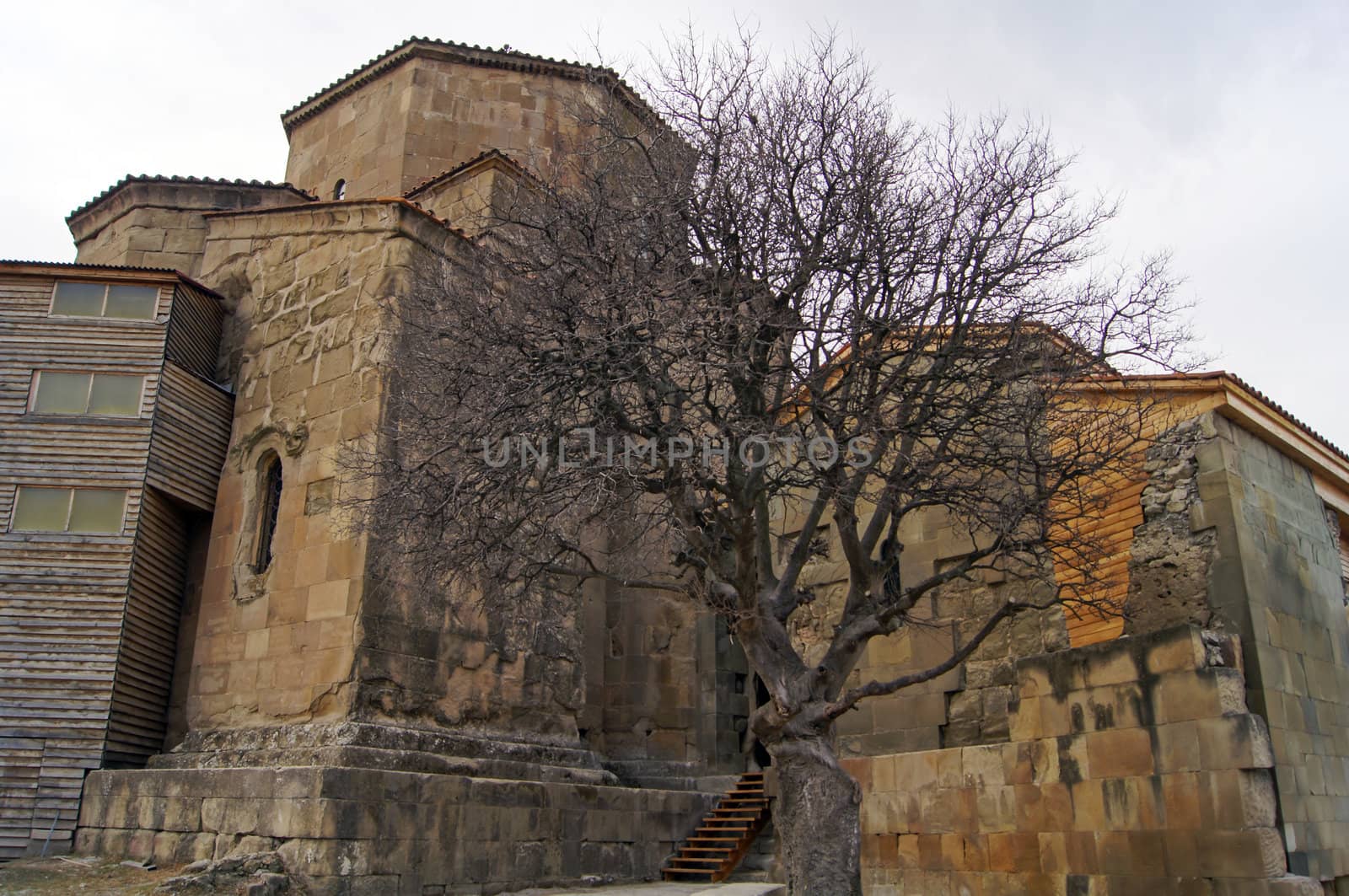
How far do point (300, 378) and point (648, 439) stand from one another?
6151 mm

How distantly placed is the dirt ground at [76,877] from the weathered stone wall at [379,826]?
0.84 feet

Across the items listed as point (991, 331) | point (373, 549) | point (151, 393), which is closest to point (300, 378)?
point (151, 393)

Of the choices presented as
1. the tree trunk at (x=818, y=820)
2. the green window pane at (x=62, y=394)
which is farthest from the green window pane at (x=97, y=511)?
the tree trunk at (x=818, y=820)

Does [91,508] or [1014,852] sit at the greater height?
[91,508]

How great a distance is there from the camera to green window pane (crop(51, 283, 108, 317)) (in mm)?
13695

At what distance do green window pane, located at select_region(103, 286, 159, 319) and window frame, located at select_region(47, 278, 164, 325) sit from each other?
0.04ft

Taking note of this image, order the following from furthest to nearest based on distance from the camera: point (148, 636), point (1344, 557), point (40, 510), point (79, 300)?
1. point (79, 300)
2. point (148, 636)
3. point (40, 510)
4. point (1344, 557)

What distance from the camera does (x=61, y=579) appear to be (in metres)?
12.6

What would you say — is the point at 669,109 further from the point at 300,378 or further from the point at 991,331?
the point at 300,378

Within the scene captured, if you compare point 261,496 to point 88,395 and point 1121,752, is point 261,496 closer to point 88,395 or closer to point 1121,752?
point 88,395

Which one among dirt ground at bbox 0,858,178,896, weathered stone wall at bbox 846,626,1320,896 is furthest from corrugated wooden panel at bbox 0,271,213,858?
weathered stone wall at bbox 846,626,1320,896

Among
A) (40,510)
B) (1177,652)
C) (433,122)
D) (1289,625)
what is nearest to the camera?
(1177,652)

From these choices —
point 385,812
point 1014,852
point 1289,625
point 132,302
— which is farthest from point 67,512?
point 1289,625

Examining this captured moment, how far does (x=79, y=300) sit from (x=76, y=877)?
7.09 m
